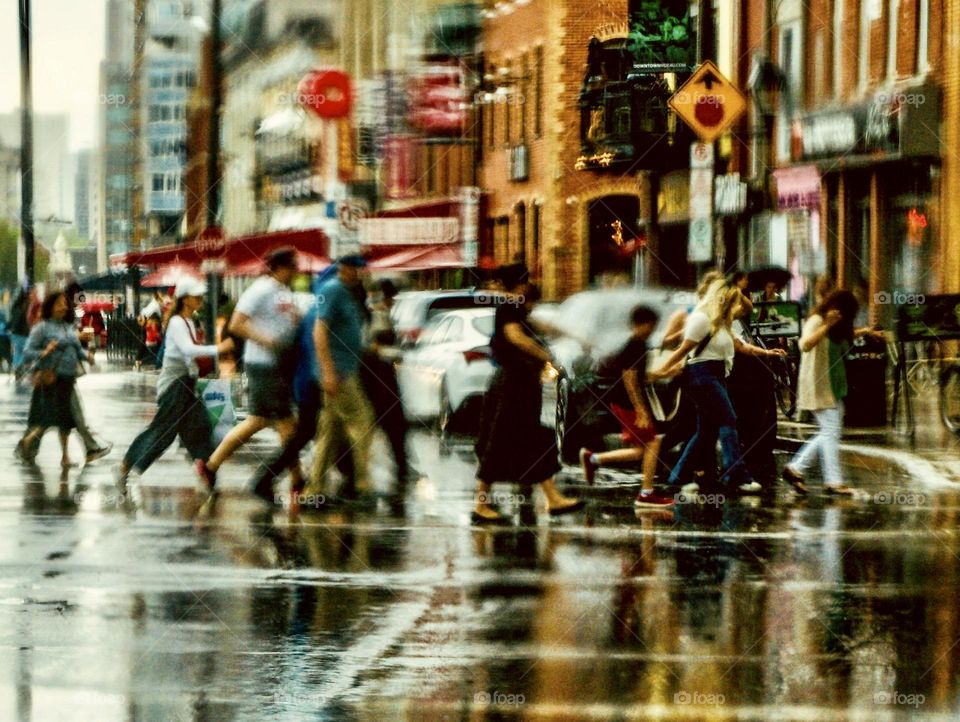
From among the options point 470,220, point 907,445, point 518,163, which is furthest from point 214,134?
point 518,163

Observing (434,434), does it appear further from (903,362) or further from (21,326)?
(21,326)

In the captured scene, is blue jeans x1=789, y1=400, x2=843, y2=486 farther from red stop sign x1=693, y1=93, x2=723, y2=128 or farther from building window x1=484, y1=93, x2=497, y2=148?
building window x1=484, y1=93, x2=497, y2=148

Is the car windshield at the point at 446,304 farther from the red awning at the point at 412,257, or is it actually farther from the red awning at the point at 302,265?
the red awning at the point at 412,257

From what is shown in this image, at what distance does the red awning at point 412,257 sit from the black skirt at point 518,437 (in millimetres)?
23596

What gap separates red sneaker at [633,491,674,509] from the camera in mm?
13148

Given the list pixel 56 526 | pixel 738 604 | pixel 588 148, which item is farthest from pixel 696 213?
pixel 588 148

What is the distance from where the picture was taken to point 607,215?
42.1 meters

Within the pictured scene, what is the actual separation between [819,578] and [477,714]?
370 cm

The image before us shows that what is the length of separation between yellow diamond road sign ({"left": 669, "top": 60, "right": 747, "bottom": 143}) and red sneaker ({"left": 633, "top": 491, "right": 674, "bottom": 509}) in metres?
5.32

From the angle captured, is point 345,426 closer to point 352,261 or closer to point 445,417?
point 352,261

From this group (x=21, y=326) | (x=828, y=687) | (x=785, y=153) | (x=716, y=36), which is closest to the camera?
(x=828, y=687)

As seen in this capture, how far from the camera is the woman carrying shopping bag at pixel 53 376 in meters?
16.7

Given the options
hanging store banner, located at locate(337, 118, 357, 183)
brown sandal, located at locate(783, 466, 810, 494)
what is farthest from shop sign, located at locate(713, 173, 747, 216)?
brown sandal, located at locate(783, 466, 810, 494)

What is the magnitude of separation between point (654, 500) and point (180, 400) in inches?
153
